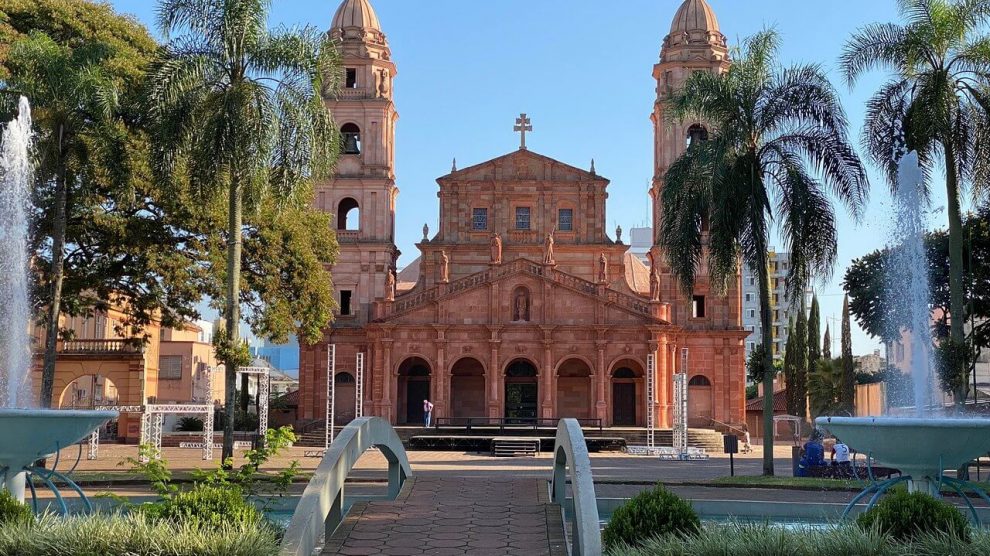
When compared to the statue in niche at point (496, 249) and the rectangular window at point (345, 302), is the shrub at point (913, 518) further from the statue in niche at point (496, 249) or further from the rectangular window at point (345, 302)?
the rectangular window at point (345, 302)

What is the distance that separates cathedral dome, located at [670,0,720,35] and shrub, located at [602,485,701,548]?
45.2 meters

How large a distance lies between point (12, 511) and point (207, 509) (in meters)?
2.25

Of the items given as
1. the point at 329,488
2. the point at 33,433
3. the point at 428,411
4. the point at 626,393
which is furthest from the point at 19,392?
the point at 626,393

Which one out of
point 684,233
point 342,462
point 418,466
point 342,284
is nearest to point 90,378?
point 342,284

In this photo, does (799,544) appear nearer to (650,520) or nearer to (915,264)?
(650,520)

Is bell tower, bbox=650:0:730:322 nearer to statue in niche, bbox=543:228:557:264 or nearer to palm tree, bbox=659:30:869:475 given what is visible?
statue in niche, bbox=543:228:557:264

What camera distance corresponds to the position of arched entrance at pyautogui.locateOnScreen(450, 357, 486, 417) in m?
51.8

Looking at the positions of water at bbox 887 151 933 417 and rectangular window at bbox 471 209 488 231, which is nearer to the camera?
water at bbox 887 151 933 417

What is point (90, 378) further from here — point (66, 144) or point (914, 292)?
point (914, 292)

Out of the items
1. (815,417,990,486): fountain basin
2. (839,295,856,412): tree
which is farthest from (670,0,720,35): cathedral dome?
(815,417,990,486): fountain basin

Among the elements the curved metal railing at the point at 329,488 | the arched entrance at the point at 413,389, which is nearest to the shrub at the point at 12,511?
the curved metal railing at the point at 329,488

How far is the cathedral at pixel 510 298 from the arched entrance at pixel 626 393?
0.24 ft

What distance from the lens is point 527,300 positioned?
49.8m

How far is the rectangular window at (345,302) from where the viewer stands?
52.8 metres
